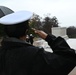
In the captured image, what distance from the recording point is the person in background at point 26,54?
275 cm

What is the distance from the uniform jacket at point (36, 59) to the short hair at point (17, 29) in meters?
0.07

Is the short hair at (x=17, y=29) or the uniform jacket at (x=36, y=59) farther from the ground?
the short hair at (x=17, y=29)

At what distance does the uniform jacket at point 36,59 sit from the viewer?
274 cm

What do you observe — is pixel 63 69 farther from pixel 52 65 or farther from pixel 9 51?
pixel 9 51

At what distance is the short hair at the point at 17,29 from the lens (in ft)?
9.43

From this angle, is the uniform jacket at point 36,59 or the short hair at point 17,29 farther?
the short hair at point 17,29

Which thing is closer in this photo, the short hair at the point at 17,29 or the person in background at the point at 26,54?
the person in background at the point at 26,54

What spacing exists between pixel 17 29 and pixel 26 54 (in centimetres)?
22

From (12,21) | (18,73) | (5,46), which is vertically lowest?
(18,73)

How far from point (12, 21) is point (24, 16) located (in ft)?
0.36

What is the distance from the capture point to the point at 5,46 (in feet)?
9.43

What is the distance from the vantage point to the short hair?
2.87 m

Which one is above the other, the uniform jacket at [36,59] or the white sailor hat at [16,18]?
the white sailor hat at [16,18]

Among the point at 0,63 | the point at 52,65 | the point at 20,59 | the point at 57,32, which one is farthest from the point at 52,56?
the point at 57,32
